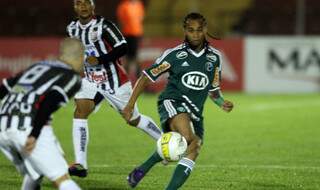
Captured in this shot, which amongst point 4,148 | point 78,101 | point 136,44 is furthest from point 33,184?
point 136,44

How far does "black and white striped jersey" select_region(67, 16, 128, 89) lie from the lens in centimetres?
986

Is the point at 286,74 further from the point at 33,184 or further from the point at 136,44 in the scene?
the point at 33,184

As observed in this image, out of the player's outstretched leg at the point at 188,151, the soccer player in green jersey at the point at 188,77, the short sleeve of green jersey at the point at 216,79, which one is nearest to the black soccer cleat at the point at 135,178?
the soccer player in green jersey at the point at 188,77

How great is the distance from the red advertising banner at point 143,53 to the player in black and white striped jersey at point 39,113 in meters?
16.0

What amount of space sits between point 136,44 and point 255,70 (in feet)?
11.5

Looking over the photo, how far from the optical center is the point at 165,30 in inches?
981

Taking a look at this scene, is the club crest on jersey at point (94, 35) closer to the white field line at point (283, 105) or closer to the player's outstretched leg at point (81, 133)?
the player's outstretched leg at point (81, 133)

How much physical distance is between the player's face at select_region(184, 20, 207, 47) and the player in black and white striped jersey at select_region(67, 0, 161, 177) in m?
1.62

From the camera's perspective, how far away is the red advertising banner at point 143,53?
23000mm

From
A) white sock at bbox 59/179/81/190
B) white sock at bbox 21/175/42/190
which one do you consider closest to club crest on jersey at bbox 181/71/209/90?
white sock at bbox 21/175/42/190

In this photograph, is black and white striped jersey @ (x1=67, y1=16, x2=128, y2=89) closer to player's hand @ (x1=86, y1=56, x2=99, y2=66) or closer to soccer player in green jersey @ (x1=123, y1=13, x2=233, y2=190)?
player's hand @ (x1=86, y1=56, x2=99, y2=66)

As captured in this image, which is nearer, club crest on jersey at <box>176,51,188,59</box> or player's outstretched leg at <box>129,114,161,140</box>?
club crest on jersey at <box>176,51,188,59</box>

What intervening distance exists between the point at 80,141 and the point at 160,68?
172 centimetres

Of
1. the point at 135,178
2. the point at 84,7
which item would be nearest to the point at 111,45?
the point at 84,7
